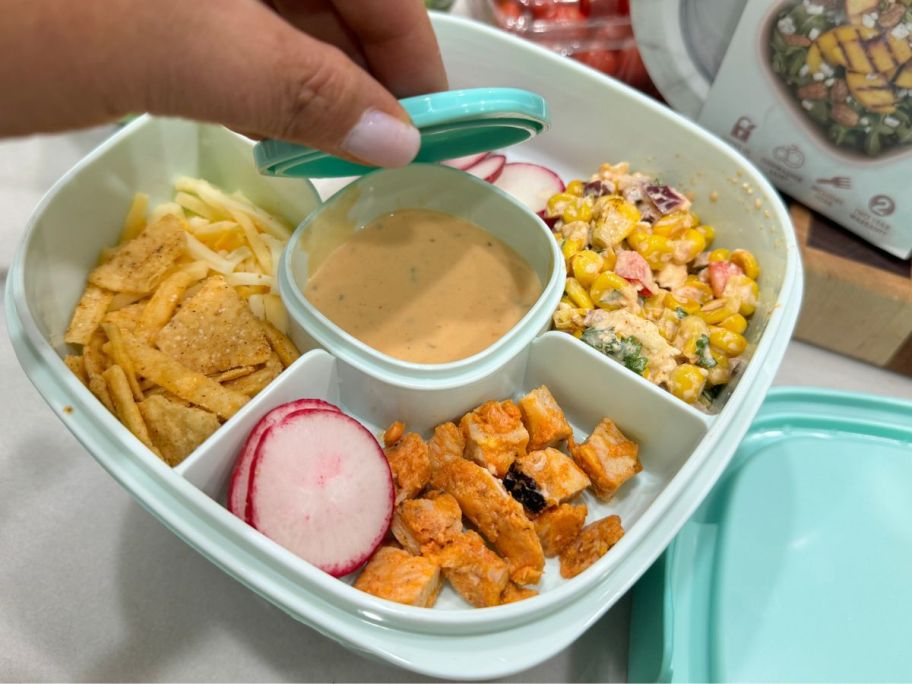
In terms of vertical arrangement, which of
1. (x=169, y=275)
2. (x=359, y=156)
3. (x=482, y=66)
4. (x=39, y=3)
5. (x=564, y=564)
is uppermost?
(x=39, y=3)

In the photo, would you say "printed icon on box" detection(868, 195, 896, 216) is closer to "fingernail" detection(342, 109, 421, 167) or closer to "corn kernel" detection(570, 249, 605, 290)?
"corn kernel" detection(570, 249, 605, 290)

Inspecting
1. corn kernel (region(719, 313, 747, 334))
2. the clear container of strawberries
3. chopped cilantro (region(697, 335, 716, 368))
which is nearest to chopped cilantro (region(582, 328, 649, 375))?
chopped cilantro (region(697, 335, 716, 368))

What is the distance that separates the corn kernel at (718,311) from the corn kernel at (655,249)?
0.45ft

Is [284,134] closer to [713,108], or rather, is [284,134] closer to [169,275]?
[169,275]

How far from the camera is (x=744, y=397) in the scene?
124 cm

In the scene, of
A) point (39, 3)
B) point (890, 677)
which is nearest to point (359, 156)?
point (39, 3)

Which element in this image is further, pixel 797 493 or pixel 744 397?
pixel 797 493

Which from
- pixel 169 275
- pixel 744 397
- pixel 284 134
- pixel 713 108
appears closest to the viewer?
pixel 284 134

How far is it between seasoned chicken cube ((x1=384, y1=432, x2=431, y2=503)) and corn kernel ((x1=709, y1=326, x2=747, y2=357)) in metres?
0.59

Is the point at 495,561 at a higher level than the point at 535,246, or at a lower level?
lower

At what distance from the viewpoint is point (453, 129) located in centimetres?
122

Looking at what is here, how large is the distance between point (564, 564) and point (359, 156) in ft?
2.42

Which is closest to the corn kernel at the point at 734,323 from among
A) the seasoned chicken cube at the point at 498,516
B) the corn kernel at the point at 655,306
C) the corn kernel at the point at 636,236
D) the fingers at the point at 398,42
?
the corn kernel at the point at 655,306

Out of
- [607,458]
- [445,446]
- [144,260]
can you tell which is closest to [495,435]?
[445,446]
